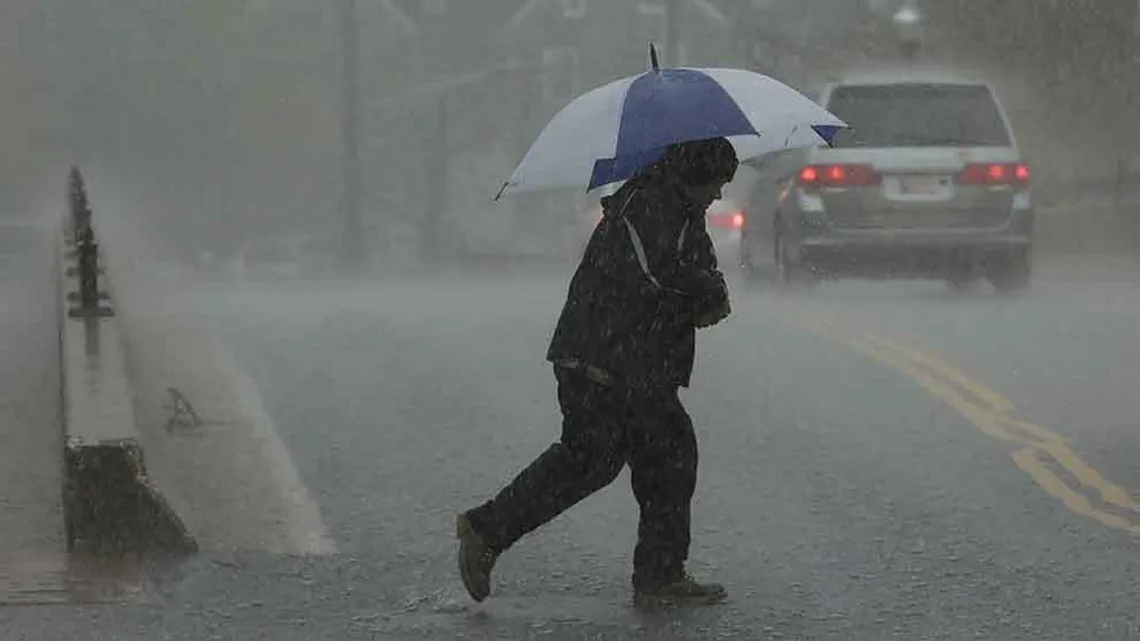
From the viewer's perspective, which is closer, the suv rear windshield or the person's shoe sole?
the person's shoe sole

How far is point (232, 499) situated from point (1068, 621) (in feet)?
12.1

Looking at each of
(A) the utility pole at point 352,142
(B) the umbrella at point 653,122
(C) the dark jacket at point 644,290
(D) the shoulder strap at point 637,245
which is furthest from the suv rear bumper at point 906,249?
(A) the utility pole at point 352,142

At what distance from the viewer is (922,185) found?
17734 millimetres

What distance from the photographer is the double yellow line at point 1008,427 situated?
8742mm

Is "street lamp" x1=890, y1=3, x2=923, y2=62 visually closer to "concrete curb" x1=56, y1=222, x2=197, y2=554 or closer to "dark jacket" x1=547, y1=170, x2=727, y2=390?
"concrete curb" x1=56, y1=222, x2=197, y2=554

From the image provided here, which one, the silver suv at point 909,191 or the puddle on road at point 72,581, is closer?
the puddle on road at point 72,581

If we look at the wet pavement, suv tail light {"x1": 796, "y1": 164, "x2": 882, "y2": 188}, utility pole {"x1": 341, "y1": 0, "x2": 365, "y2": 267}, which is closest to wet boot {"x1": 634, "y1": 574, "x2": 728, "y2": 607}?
the wet pavement

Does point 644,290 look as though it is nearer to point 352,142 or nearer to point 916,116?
point 916,116

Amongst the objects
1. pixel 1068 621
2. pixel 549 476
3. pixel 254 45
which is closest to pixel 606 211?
pixel 549 476

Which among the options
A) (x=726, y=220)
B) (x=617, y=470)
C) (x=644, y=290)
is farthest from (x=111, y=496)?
(x=726, y=220)

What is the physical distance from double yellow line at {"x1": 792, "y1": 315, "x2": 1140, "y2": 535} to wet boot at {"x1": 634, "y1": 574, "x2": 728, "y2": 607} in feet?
6.46

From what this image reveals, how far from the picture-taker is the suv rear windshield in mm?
17891

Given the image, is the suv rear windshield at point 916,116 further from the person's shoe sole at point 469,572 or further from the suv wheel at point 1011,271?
the person's shoe sole at point 469,572

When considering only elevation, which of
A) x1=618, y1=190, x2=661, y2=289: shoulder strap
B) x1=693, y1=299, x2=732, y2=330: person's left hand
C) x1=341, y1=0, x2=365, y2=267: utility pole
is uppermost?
x1=618, y1=190, x2=661, y2=289: shoulder strap
